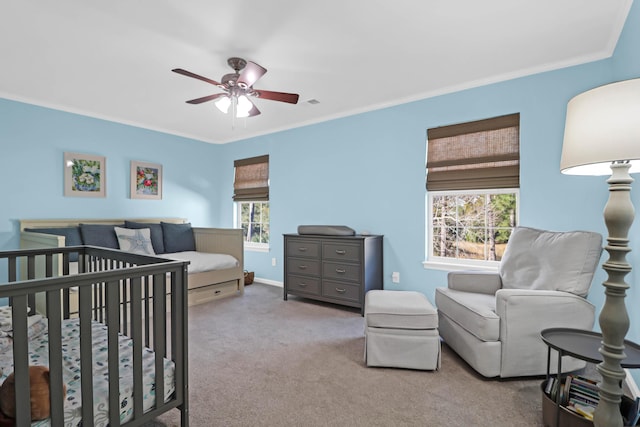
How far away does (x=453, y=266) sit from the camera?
10.3ft

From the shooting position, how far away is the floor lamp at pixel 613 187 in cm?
110

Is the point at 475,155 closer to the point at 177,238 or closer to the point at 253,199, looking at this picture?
the point at 253,199

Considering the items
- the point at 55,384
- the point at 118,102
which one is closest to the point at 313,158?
the point at 118,102

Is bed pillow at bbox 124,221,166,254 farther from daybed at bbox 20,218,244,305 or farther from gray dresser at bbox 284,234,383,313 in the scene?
gray dresser at bbox 284,234,383,313

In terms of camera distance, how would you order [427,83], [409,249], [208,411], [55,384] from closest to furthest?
1. [55,384]
2. [208,411]
3. [427,83]
4. [409,249]

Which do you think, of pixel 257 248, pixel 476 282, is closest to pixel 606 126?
pixel 476 282

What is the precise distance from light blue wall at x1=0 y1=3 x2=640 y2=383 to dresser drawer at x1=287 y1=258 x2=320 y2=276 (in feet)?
2.16

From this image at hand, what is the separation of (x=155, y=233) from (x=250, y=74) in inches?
109

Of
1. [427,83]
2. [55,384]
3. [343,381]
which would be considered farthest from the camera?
[427,83]

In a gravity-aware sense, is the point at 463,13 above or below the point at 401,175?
above

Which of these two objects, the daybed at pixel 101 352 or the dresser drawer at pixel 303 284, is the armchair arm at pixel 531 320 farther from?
the dresser drawer at pixel 303 284

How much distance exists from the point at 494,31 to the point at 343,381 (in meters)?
2.52

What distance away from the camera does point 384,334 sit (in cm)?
215

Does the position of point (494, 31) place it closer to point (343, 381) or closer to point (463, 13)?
point (463, 13)
